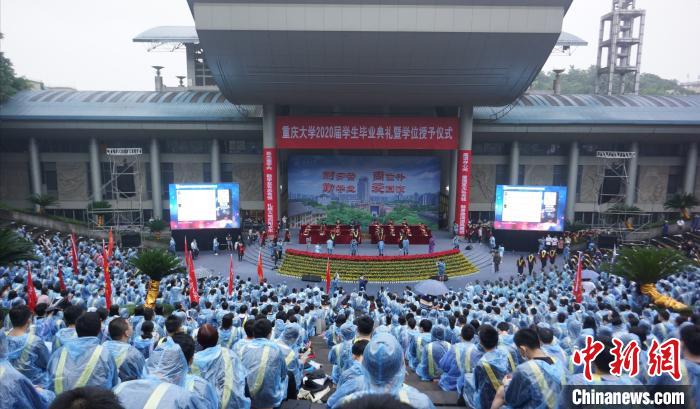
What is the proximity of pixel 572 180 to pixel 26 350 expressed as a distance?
30.8m

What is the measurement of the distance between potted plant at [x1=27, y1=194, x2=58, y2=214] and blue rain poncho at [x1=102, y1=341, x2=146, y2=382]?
27.6 metres

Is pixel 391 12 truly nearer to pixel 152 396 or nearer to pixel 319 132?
pixel 319 132

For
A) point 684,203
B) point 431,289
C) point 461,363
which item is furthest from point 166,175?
point 684,203

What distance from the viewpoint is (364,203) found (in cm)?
2948

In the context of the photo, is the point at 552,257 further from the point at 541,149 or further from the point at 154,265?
the point at 154,265

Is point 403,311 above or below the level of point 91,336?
below

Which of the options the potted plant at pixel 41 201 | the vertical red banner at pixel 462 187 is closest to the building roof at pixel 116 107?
the potted plant at pixel 41 201

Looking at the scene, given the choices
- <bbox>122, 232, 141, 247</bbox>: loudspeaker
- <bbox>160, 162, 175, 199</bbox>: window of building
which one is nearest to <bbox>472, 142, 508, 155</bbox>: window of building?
<bbox>160, 162, 175, 199</bbox>: window of building

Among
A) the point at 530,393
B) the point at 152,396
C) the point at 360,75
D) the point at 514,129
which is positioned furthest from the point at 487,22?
the point at 152,396

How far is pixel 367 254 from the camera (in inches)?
865

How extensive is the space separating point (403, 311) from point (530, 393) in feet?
23.6

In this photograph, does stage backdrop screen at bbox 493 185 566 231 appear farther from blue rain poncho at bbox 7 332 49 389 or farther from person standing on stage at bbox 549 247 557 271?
blue rain poncho at bbox 7 332 49 389

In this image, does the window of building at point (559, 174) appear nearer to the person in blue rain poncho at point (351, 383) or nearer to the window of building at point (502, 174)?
the window of building at point (502, 174)

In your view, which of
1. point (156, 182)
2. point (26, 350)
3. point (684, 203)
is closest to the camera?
point (26, 350)
